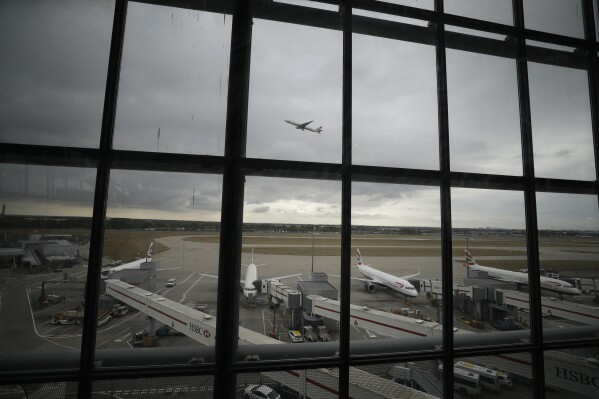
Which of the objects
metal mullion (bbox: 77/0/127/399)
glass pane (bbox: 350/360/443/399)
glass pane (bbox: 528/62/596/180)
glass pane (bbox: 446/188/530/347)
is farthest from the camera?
glass pane (bbox: 528/62/596/180)

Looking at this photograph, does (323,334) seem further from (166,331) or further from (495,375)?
(495,375)

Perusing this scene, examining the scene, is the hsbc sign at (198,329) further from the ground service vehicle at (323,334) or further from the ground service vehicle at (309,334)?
the ground service vehicle at (323,334)

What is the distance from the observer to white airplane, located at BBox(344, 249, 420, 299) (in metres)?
2.11

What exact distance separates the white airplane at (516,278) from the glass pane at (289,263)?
4.28 feet

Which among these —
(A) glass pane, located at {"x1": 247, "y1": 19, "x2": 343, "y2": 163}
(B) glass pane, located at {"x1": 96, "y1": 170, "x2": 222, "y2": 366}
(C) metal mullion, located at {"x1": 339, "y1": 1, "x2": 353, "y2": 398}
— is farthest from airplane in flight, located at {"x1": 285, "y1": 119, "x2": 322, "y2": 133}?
(B) glass pane, located at {"x1": 96, "y1": 170, "x2": 222, "y2": 366}

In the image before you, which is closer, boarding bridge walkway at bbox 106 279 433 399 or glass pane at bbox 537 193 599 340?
boarding bridge walkway at bbox 106 279 433 399

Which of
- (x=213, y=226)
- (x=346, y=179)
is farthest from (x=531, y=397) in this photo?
(x=213, y=226)

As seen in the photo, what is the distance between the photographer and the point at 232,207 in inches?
81.1

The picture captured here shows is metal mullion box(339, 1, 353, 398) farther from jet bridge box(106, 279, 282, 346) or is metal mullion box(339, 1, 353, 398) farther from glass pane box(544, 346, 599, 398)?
glass pane box(544, 346, 599, 398)

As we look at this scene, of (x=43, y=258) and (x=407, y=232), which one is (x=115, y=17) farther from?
Answer: (x=407, y=232)

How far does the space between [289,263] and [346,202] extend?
2.31 feet

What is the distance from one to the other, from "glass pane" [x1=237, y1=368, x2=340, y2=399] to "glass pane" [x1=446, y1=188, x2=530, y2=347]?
1181 mm

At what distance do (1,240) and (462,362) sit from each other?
3.50 m

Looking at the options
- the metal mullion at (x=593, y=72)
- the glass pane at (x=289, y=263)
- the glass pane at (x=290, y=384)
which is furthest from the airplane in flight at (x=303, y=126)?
the metal mullion at (x=593, y=72)
